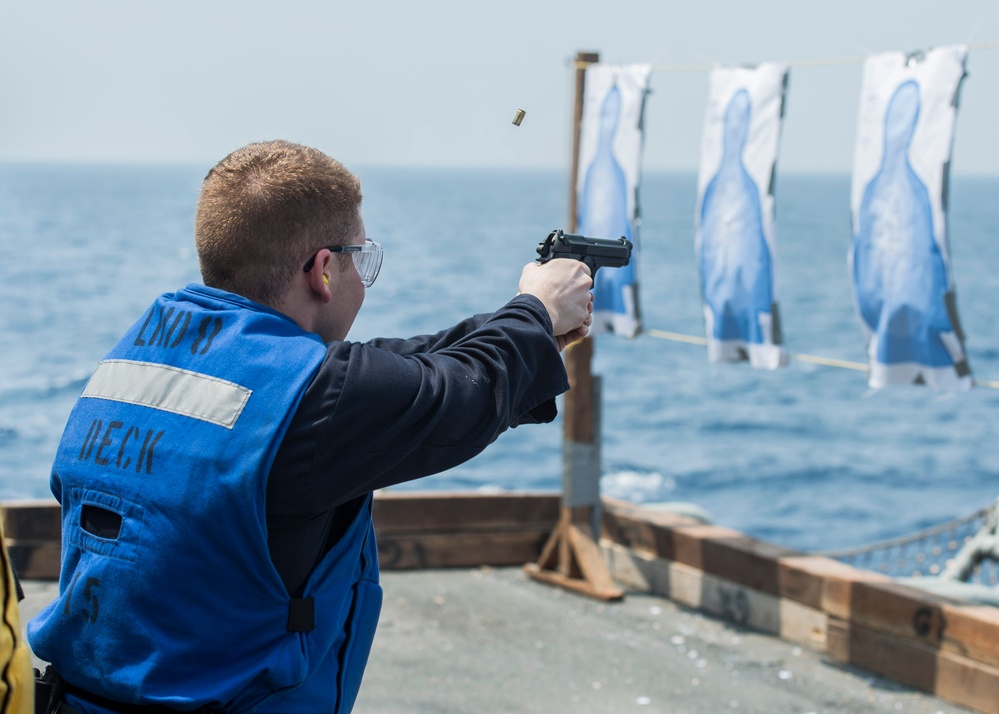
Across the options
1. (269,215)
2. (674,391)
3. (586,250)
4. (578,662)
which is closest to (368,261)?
(269,215)

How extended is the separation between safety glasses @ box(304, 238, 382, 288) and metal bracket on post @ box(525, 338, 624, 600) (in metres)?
4.23

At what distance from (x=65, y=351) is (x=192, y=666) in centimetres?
2995

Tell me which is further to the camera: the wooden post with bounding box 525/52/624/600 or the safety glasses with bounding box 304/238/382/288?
the wooden post with bounding box 525/52/624/600

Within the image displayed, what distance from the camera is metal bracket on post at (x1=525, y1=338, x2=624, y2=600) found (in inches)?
245

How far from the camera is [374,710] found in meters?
4.50

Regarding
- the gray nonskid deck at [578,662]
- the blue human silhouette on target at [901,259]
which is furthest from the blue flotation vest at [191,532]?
the blue human silhouette on target at [901,259]

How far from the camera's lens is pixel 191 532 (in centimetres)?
170

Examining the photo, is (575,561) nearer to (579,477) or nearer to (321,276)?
Result: (579,477)

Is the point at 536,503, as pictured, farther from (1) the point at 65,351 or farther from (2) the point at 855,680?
(1) the point at 65,351

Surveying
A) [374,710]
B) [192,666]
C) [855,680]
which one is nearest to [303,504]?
[192,666]

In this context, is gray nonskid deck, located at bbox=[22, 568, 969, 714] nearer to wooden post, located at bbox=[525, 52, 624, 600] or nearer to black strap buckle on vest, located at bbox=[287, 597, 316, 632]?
wooden post, located at bbox=[525, 52, 624, 600]

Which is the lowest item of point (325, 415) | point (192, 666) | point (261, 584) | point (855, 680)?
point (855, 680)

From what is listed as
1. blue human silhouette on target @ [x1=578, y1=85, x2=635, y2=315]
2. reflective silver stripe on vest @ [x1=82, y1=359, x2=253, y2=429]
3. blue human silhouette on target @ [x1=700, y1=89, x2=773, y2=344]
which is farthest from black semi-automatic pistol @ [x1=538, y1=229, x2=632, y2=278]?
blue human silhouette on target @ [x1=578, y1=85, x2=635, y2=315]

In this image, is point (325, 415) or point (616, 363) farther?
point (616, 363)
